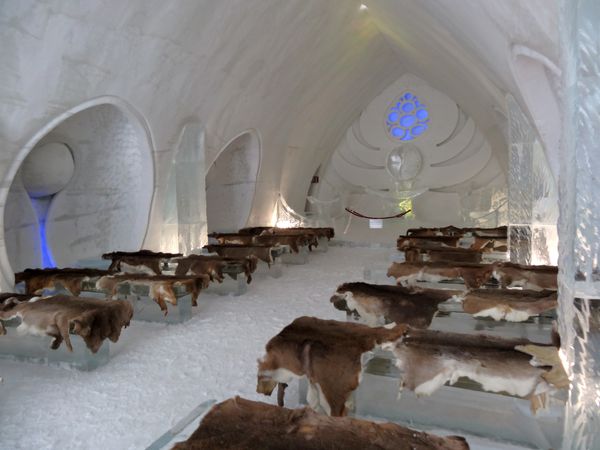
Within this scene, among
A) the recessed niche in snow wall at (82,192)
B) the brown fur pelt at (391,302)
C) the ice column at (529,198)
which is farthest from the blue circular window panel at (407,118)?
the brown fur pelt at (391,302)

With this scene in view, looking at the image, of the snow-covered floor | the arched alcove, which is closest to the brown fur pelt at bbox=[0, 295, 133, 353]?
the snow-covered floor

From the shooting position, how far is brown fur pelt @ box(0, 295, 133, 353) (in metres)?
3.08

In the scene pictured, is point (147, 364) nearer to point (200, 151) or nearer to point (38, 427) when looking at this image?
point (38, 427)

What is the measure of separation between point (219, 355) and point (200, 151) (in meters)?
4.33

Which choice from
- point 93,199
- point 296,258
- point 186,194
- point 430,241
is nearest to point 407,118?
point 430,241

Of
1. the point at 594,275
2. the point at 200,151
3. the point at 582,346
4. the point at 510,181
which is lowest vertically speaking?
the point at 582,346

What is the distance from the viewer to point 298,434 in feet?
5.54

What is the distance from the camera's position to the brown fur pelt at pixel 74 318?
308cm

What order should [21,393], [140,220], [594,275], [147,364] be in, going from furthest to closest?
[140,220] → [147,364] → [21,393] → [594,275]

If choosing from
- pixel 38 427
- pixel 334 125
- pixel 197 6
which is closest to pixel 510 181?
pixel 197 6

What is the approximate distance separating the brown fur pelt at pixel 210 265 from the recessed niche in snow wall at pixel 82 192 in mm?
1821

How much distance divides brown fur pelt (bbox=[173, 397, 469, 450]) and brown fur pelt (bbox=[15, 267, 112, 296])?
10.2ft

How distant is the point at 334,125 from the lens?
489 inches

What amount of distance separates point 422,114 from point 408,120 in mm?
398
